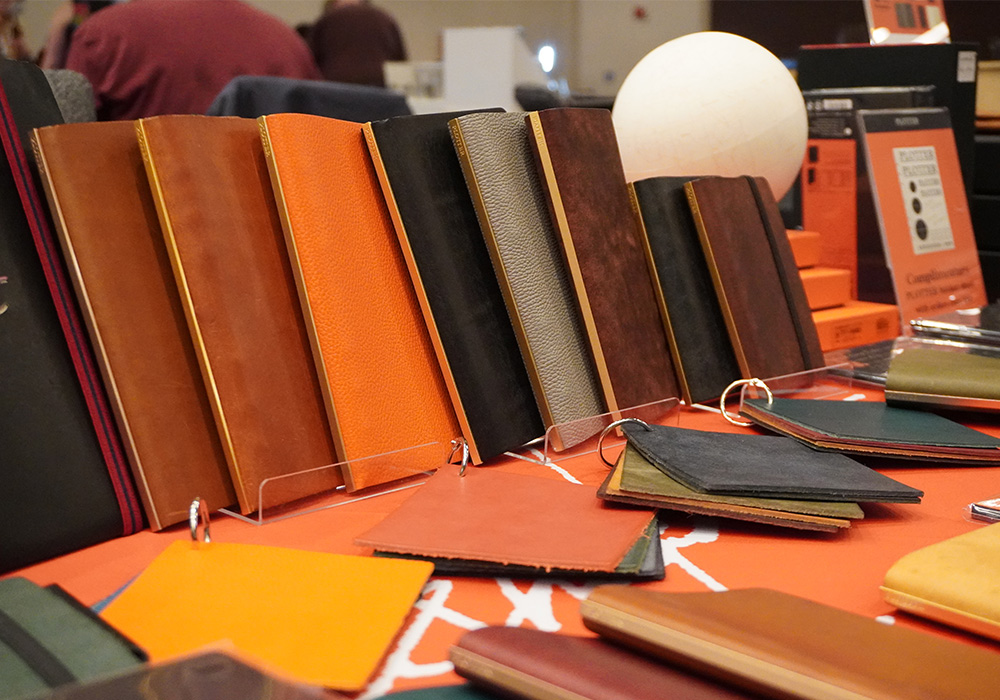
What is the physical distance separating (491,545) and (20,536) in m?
0.34

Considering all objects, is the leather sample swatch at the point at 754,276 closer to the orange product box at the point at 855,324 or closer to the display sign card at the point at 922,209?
the orange product box at the point at 855,324

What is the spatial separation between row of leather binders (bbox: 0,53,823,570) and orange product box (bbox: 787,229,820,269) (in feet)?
1.18

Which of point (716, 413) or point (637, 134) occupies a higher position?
point (637, 134)

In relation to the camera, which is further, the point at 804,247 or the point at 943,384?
the point at 804,247

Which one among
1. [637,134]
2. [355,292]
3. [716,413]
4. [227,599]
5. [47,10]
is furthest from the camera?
[47,10]

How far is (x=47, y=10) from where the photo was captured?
5039 mm

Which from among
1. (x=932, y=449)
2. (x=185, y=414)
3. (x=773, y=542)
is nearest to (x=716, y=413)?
(x=932, y=449)

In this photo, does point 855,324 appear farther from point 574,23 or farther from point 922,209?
point 574,23

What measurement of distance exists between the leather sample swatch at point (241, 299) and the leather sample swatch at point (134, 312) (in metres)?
0.02

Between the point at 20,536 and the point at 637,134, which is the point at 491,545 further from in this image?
the point at 637,134

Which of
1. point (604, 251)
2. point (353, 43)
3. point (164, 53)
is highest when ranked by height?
point (353, 43)

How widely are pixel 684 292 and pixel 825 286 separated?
43 cm

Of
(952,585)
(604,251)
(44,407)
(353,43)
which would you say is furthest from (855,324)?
(353,43)

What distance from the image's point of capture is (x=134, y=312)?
0.70 m
